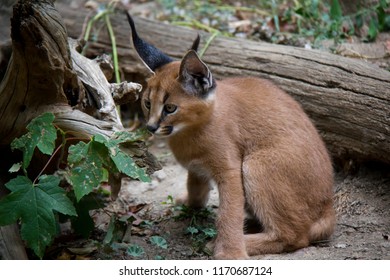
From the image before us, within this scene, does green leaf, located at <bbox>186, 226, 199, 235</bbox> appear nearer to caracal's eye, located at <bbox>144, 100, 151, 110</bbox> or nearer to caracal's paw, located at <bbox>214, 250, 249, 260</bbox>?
caracal's paw, located at <bbox>214, 250, 249, 260</bbox>

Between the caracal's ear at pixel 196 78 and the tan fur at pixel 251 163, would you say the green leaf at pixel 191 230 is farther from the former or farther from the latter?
the caracal's ear at pixel 196 78

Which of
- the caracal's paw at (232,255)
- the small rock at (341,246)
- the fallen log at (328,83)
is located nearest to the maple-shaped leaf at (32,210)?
the caracal's paw at (232,255)

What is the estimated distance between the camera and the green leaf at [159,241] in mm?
4715

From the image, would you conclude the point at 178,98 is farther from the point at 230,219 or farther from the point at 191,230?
the point at 191,230

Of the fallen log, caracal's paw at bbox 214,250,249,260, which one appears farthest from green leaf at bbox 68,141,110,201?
the fallen log

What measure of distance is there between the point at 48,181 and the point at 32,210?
0.24 meters

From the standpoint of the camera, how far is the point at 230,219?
457cm

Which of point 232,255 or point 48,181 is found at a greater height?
point 48,181

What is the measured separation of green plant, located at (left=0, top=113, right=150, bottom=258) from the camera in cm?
384

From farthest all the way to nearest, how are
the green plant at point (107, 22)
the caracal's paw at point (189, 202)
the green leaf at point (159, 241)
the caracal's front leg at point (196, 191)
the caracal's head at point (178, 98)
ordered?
1. the green plant at point (107, 22)
2. the caracal's paw at point (189, 202)
3. the caracal's front leg at point (196, 191)
4. the green leaf at point (159, 241)
5. the caracal's head at point (178, 98)

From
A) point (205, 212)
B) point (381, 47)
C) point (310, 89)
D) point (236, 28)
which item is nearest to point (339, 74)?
point (310, 89)

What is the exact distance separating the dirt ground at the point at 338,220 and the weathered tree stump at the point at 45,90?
0.83 meters

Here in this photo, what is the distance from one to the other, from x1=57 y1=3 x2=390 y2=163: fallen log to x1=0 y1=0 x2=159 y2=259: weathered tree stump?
182 centimetres

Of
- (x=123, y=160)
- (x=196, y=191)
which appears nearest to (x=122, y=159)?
(x=123, y=160)
